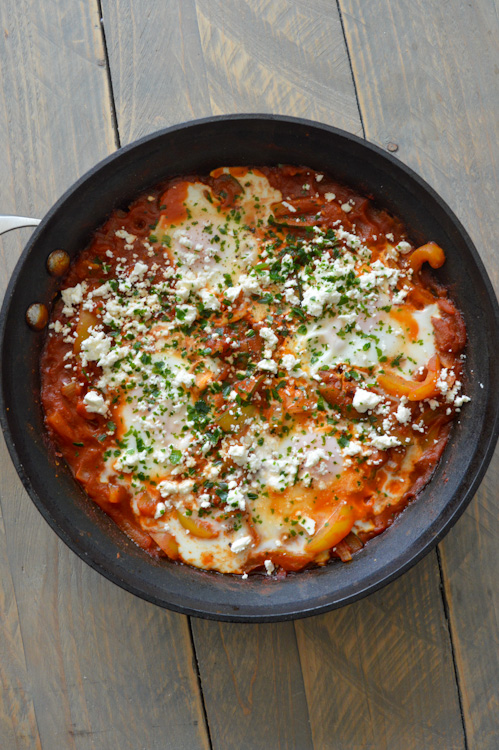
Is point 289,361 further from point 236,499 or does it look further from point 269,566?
point 269,566

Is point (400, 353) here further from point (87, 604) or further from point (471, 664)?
point (87, 604)

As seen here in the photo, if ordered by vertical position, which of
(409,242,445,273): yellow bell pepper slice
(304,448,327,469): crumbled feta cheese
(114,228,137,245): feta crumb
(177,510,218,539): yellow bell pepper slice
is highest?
(114,228,137,245): feta crumb

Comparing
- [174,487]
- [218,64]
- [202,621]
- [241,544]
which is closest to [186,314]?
[174,487]

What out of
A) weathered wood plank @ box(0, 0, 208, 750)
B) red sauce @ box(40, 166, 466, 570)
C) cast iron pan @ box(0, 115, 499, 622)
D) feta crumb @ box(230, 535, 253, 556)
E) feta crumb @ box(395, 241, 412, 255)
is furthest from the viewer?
weathered wood plank @ box(0, 0, 208, 750)

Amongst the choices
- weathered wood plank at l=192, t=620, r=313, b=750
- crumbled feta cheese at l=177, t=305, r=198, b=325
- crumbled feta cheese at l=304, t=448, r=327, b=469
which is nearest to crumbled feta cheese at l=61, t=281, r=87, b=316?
crumbled feta cheese at l=177, t=305, r=198, b=325

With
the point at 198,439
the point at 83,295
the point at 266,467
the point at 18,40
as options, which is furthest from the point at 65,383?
the point at 18,40

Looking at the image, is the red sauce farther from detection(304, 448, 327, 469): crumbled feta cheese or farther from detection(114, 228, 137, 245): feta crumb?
detection(304, 448, 327, 469): crumbled feta cheese
